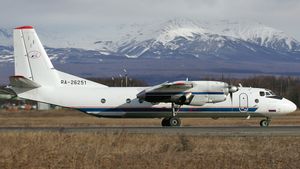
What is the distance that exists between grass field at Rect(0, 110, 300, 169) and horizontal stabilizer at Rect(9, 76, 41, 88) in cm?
1065

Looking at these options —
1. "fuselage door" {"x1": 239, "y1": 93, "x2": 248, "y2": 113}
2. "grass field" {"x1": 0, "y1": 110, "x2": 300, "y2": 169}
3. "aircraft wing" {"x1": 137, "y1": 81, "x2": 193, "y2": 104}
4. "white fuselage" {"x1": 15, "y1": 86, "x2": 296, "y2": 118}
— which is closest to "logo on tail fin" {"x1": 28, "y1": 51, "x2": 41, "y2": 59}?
"white fuselage" {"x1": 15, "y1": 86, "x2": 296, "y2": 118}

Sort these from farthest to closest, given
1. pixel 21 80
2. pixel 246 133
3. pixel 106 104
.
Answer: pixel 106 104
pixel 21 80
pixel 246 133

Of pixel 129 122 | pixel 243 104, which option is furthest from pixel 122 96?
pixel 129 122

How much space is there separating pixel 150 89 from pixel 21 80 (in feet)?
28.9

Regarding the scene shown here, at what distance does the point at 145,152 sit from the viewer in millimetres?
21156

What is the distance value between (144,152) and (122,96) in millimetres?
18571

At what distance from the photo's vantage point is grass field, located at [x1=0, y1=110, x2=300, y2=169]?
57.5 feet

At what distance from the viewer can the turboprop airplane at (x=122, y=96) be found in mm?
38656

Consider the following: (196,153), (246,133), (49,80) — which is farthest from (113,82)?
(196,153)

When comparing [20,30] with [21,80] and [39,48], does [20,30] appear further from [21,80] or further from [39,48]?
[21,80]

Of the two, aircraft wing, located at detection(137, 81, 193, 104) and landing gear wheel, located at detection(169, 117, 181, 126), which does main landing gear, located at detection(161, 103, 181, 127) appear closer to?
landing gear wheel, located at detection(169, 117, 181, 126)

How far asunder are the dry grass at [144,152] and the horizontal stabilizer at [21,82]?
1021 centimetres

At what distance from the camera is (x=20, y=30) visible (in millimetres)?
39781

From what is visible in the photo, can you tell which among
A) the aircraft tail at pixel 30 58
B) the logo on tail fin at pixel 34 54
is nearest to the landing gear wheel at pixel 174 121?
the aircraft tail at pixel 30 58
